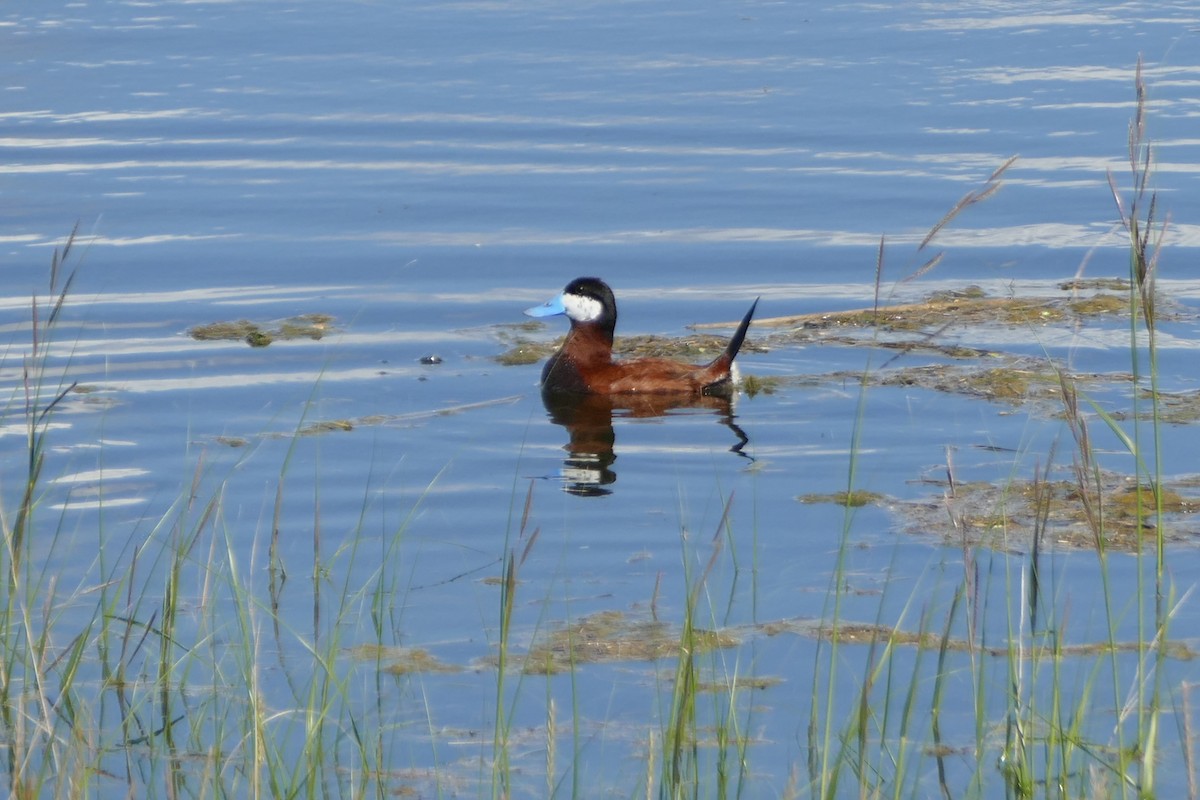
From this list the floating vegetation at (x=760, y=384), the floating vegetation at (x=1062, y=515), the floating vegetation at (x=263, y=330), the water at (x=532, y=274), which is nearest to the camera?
the water at (x=532, y=274)

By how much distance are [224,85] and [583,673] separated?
1283 cm

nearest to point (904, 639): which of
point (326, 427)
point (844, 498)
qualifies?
point (844, 498)

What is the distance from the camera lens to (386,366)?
973 centimetres

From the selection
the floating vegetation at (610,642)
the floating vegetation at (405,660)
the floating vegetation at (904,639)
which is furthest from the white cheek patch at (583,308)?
the floating vegetation at (405,660)

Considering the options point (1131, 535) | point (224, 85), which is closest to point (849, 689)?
point (1131, 535)

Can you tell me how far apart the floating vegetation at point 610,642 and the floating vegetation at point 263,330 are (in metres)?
4.62

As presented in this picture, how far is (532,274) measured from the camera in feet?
38.6

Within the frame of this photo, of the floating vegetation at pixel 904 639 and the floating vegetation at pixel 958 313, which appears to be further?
the floating vegetation at pixel 958 313

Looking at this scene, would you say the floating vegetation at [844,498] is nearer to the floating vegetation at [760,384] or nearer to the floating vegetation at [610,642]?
the floating vegetation at [610,642]

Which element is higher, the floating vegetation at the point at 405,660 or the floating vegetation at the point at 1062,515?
the floating vegetation at the point at 1062,515

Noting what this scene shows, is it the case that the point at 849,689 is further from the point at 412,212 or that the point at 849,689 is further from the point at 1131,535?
the point at 412,212

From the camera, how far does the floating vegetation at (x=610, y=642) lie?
560 cm

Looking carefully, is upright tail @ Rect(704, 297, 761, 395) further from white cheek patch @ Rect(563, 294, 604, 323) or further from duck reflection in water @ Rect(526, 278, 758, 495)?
white cheek patch @ Rect(563, 294, 604, 323)

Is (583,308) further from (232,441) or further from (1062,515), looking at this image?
(1062,515)
